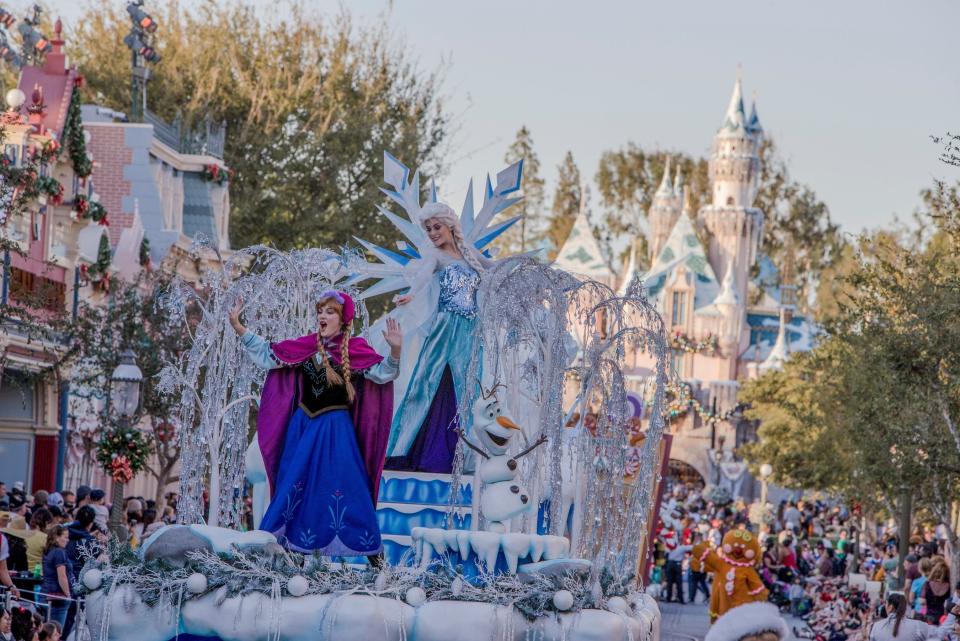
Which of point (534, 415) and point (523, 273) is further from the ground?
point (523, 273)

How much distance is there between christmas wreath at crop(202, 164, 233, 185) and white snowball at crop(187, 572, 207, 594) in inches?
1260

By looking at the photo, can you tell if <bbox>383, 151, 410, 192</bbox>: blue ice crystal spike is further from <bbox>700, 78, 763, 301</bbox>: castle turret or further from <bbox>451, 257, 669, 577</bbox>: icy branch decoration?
<bbox>700, 78, 763, 301</bbox>: castle turret

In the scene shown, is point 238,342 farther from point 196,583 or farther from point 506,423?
point 196,583

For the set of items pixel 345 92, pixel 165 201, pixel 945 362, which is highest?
pixel 345 92

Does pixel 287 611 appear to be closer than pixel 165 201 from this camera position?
Yes

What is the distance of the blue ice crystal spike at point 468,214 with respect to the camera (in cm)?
1563

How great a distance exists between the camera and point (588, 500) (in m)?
17.2

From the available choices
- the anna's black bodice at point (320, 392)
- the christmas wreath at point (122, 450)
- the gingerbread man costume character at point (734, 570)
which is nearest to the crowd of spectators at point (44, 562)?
the christmas wreath at point (122, 450)

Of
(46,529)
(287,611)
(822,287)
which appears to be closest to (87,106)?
(46,529)

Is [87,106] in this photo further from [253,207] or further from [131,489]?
[131,489]

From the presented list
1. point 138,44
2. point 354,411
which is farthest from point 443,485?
point 138,44

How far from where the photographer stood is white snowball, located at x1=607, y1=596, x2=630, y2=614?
1039 centimetres

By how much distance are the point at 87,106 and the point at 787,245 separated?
59316 mm

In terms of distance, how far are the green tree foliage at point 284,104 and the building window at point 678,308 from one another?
6000 centimetres
